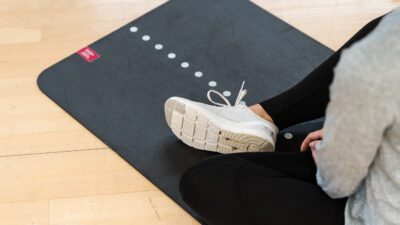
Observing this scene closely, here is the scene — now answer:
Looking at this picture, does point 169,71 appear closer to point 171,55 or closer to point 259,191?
point 171,55

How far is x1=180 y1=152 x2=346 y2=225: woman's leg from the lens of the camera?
1013 millimetres

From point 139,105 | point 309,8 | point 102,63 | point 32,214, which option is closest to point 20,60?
point 102,63

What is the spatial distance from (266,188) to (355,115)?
0.36m

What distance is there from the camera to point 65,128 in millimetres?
1445

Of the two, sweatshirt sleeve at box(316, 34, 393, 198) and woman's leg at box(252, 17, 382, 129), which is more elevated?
sweatshirt sleeve at box(316, 34, 393, 198)

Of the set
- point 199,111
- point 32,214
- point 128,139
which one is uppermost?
point 199,111

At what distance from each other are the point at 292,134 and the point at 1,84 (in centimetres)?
83

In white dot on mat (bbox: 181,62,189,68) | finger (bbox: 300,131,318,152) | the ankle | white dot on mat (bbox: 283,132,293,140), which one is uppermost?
finger (bbox: 300,131,318,152)

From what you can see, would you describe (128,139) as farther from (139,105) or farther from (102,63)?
(102,63)

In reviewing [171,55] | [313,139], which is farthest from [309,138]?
[171,55]

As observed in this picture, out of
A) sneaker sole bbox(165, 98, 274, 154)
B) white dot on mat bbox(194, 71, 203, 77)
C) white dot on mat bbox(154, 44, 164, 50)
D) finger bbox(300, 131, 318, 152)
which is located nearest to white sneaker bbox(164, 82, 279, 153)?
sneaker sole bbox(165, 98, 274, 154)

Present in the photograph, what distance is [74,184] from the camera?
1.33 meters

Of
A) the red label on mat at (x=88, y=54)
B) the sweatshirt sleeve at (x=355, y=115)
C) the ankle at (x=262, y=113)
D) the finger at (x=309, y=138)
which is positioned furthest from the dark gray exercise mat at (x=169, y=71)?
the sweatshirt sleeve at (x=355, y=115)

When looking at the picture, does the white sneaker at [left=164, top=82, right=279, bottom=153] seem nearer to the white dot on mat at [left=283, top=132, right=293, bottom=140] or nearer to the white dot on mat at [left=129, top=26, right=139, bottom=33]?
the white dot on mat at [left=283, top=132, right=293, bottom=140]
